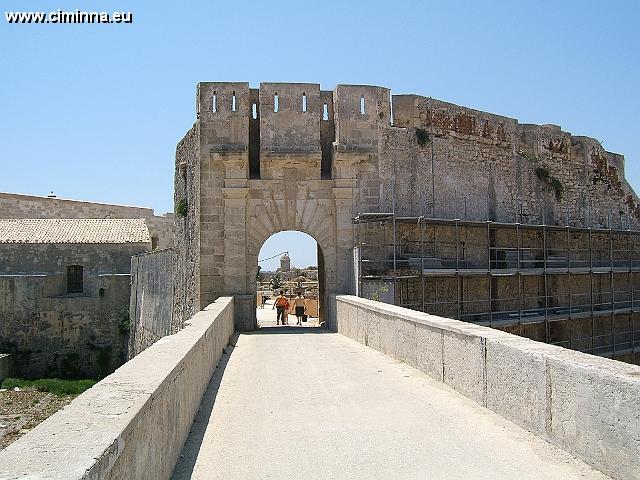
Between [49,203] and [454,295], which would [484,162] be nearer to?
[454,295]

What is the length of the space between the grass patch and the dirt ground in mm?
399

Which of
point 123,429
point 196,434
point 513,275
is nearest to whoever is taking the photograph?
point 123,429

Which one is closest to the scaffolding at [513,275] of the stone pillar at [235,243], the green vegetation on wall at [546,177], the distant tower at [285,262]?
the green vegetation on wall at [546,177]

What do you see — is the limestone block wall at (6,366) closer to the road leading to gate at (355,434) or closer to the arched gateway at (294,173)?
the arched gateway at (294,173)

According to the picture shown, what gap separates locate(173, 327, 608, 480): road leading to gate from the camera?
3.88 meters

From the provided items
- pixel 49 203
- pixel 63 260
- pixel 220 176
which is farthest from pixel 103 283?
pixel 220 176

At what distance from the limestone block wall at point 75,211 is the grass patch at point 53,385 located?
34.0 ft

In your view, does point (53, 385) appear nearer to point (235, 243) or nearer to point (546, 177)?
point (235, 243)

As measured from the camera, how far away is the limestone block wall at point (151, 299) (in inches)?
720

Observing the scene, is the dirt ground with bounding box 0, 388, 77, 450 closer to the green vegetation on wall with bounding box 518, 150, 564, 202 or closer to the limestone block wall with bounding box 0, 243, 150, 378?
the limestone block wall with bounding box 0, 243, 150, 378

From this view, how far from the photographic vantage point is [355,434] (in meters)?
4.70

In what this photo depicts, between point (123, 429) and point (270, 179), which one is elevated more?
point (270, 179)

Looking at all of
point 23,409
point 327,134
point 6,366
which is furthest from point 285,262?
point 327,134

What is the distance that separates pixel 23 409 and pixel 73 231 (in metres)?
10.2
